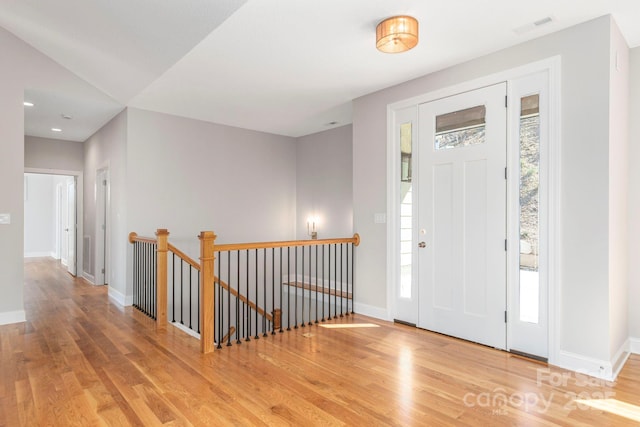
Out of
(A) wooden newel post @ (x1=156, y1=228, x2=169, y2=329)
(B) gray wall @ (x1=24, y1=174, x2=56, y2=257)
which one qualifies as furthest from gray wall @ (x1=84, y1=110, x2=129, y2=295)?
(B) gray wall @ (x1=24, y1=174, x2=56, y2=257)

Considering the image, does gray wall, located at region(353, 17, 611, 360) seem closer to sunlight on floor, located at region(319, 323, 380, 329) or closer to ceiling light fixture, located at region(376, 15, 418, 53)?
ceiling light fixture, located at region(376, 15, 418, 53)

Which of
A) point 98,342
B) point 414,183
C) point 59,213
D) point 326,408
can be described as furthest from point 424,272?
point 59,213

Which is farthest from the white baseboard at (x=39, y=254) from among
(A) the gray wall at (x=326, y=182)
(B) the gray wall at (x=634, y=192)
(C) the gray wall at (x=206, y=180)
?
(B) the gray wall at (x=634, y=192)

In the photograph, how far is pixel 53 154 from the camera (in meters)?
6.92

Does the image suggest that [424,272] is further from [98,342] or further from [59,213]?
[59,213]

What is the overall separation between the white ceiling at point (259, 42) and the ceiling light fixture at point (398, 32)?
52 mm

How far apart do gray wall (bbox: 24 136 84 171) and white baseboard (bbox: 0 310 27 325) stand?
11.5 feet

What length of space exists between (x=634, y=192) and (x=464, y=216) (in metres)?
1.40

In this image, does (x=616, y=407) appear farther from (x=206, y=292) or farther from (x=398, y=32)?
(x=206, y=292)

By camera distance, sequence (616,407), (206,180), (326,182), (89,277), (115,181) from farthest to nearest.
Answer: (89,277)
(326,182)
(206,180)
(115,181)
(616,407)

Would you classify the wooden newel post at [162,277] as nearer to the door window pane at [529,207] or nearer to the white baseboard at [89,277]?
the white baseboard at [89,277]

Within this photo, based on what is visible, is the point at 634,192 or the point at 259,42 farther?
the point at 634,192

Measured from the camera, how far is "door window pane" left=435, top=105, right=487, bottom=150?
3436 mm

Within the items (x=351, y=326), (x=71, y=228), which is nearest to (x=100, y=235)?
(x=71, y=228)
